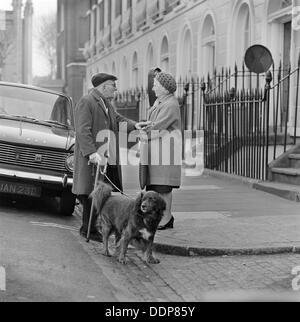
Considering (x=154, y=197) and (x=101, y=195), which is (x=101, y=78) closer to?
(x=101, y=195)

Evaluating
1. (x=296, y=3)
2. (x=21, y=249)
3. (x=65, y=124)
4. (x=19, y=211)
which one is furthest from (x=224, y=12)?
(x=21, y=249)

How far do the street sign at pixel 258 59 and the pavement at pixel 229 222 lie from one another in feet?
7.90

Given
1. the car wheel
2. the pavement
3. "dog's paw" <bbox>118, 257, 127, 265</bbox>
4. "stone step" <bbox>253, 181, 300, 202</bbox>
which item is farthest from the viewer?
"stone step" <bbox>253, 181, 300, 202</bbox>

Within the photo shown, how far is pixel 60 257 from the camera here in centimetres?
673

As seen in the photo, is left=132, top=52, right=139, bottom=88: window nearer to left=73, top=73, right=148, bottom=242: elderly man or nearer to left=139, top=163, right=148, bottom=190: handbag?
left=73, top=73, right=148, bottom=242: elderly man

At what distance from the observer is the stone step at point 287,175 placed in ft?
36.2

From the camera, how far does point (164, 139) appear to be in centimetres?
759

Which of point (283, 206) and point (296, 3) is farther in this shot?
point (296, 3)

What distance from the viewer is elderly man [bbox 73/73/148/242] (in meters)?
7.52

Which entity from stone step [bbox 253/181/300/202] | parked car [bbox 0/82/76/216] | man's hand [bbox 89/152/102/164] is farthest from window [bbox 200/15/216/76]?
man's hand [bbox 89/152/102/164]

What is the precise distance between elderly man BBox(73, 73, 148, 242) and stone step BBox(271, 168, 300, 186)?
404 cm

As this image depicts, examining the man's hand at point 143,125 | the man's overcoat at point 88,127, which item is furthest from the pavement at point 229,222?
the man's hand at point 143,125
